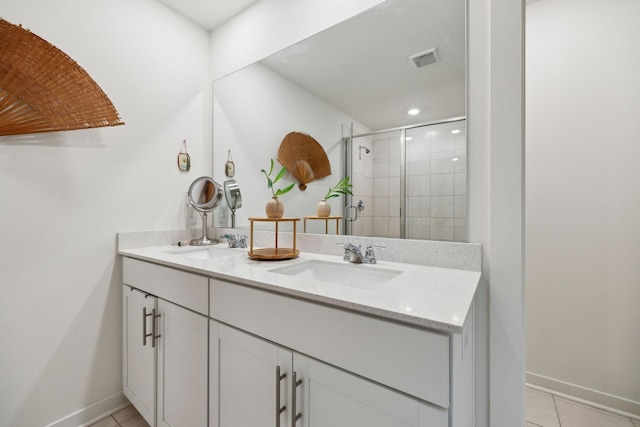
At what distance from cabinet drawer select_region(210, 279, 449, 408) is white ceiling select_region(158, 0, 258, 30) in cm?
190

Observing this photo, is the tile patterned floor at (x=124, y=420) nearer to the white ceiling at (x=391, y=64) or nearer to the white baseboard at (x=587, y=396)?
the white ceiling at (x=391, y=64)

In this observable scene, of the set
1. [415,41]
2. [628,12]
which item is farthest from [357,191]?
[628,12]

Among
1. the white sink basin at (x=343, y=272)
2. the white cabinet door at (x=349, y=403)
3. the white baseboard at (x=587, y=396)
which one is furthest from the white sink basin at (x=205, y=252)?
the white baseboard at (x=587, y=396)

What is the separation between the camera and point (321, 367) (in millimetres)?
768

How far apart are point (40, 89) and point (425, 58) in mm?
1780

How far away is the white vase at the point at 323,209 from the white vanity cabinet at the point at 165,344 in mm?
690

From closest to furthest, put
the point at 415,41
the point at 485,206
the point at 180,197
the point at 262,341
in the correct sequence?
the point at 262,341
the point at 485,206
the point at 415,41
the point at 180,197

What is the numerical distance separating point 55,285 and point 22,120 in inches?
31.4

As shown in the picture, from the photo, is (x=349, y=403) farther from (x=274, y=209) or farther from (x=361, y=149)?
A: (x=361, y=149)

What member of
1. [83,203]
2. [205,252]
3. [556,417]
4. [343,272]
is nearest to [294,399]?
[343,272]

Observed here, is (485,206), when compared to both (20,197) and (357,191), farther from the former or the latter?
(20,197)

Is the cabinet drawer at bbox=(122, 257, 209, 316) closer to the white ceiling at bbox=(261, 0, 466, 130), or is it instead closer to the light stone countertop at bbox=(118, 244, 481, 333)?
the light stone countertop at bbox=(118, 244, 481, 333)

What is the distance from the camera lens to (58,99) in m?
1.33

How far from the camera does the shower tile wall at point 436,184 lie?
1.14 m
